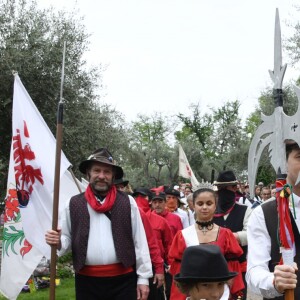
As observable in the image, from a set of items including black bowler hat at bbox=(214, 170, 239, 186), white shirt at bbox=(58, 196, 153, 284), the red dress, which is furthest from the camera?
black bowler hat at bbox=(214, 170, 239, 186)

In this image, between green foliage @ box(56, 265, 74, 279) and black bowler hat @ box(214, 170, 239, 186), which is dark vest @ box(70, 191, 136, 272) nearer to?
black bowler hat @ box(214, 170, 239, 186)

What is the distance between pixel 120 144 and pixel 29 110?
483 inches

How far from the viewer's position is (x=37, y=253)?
276 inches

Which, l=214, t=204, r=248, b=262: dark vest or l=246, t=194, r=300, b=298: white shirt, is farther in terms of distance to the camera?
l=214, t=204, r=248, b=262: dark vest

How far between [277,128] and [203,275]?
2.80ft

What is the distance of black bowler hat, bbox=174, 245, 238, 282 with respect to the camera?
3176 mm

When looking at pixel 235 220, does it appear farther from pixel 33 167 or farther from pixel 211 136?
pixel 211 136

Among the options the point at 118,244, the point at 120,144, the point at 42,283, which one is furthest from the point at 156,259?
the point at 120,144

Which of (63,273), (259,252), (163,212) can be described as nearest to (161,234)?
(163,212)

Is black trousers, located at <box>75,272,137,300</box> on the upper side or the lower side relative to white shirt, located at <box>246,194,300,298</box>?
lower

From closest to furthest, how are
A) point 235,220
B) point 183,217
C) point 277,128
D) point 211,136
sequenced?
point 277,128 < point 235,220 < point 183,217 < point 211,136

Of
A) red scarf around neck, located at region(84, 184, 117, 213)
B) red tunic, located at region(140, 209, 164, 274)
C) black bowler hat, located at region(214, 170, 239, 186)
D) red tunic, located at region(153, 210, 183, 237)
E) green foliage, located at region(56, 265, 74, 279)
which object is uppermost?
black bowler hat, located at region(214, 170, 239, 186)

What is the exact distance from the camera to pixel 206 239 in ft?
19.3

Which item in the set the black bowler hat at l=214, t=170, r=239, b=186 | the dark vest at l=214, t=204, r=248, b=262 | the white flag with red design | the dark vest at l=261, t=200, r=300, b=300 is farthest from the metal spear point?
the black bowler hat at l=214, t=170, r=239, b=186
